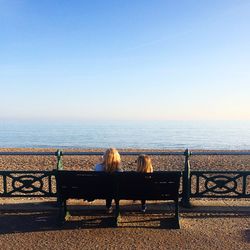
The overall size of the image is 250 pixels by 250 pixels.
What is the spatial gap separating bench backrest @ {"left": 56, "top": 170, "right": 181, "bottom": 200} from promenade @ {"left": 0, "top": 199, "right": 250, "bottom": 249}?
0.43 m

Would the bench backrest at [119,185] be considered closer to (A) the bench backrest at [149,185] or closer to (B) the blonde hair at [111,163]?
(A) the bench backrest at [149,185]

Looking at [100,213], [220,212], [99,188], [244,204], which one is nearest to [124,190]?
[99,188]

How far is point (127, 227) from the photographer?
4898 millimetres

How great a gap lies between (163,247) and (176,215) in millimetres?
856

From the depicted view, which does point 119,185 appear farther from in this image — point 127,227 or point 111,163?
point 127,227

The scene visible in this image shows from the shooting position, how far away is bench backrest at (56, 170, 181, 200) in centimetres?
495

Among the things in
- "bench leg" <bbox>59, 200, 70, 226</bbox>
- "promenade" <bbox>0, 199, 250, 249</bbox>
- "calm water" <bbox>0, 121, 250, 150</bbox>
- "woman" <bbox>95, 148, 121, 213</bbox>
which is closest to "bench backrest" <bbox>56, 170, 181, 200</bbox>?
"bench leg" <bbox>59, 200, 70, 226</bbox>

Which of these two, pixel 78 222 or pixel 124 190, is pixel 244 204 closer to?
pixel 124 190

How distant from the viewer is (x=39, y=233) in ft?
15.4

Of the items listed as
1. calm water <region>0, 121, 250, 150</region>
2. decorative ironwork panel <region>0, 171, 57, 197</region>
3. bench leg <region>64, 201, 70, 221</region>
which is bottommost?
calm water <region>0, 121, 250, 150</region>

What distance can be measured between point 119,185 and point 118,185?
2 cm

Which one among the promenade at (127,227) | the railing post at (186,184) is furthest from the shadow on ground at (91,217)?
the railing post at (186,184)

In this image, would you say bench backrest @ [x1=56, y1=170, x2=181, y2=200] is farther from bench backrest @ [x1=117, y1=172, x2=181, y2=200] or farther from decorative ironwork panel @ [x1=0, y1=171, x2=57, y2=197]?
decorative ironwork panel @ [x1=0, y1=171, x2=57, y2=197]

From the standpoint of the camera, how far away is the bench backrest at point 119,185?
4945 mm
